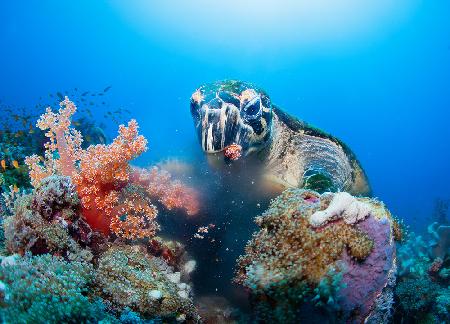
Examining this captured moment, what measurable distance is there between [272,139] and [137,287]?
128 inches

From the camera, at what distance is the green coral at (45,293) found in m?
1.35

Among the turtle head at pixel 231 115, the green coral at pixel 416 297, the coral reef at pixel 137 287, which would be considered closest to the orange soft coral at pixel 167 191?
the turtle head at pixel 231 115

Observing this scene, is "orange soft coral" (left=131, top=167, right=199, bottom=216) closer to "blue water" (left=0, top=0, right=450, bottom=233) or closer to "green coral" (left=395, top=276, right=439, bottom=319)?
"green coral" (left=395, top=276, right=439, bottom=319)

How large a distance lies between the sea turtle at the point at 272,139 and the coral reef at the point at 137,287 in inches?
68.6

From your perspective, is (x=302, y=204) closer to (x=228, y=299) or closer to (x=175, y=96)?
(x=228, y=299)

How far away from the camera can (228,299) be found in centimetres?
287

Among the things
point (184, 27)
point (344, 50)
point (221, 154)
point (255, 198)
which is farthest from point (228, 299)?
point (184, 27)

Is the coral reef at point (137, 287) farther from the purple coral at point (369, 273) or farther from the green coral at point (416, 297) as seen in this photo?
the green coral at point (416, 297)

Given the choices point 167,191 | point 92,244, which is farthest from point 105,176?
point 167,191

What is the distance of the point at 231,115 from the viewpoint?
370 cm

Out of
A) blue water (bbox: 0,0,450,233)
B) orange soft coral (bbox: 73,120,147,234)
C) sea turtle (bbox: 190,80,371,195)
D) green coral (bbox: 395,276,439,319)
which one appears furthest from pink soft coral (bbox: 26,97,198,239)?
blue water (bbox: 0,0,450,233)

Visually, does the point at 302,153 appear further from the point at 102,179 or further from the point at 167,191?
the point at 102,179

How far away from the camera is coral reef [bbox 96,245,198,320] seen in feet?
6.03

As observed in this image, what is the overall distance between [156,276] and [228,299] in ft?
3.18
